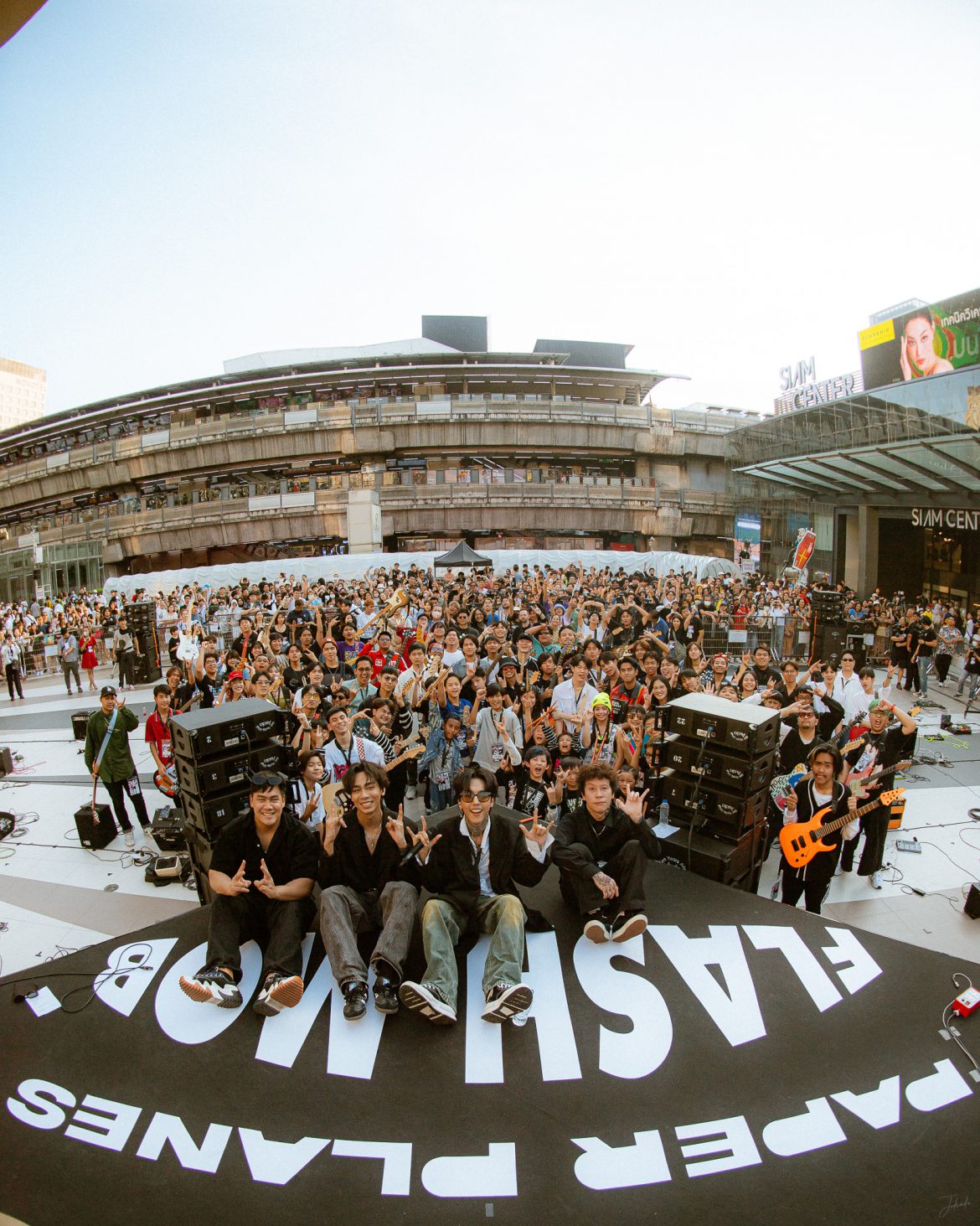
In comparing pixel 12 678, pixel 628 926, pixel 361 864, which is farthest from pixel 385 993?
pixel 12 678

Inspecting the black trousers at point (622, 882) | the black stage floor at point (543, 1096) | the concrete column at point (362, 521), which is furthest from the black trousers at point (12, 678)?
the concrete column at point (362, 521)

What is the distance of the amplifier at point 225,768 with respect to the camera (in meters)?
4.62

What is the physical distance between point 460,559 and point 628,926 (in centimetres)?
1884

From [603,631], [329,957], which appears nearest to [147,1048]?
[329,957]

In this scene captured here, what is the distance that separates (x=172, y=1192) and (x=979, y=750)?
1127cm

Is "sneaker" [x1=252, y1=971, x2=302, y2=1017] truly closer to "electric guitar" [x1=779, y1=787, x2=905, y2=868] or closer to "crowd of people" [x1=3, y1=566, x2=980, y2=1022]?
"crowd of people" [x1=3, y1=566, x2=980, y2=1022]

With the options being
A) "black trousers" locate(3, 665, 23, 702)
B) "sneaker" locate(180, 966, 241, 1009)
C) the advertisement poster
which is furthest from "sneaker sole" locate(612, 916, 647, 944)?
the advertisement poster

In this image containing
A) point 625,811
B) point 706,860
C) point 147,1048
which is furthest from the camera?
point 706,860

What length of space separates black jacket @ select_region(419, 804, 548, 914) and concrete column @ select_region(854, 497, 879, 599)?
27.0 m

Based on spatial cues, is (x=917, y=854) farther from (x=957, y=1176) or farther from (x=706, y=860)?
(x=957, y=1176)

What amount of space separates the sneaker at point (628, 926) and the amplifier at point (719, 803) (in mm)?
1237

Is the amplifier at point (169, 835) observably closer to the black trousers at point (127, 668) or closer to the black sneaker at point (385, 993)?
the black sneaker at point (385, 993)

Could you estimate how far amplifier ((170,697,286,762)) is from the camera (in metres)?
4.62

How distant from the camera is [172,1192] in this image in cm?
279
